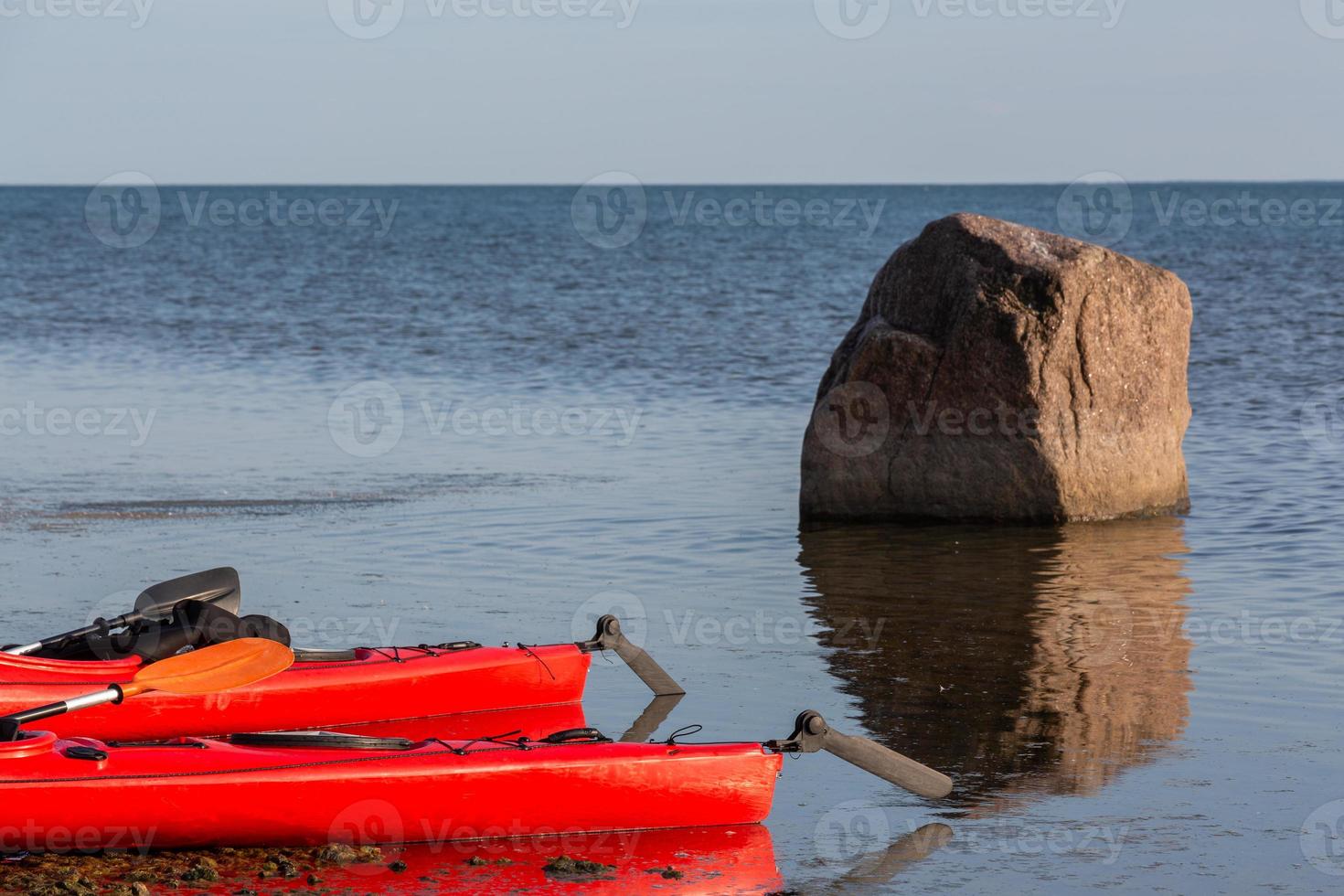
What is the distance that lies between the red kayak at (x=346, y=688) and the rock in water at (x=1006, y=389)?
4.47m

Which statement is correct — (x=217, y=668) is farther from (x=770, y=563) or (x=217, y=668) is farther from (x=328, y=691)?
(x=770, y=563)

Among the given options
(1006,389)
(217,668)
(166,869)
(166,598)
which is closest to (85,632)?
(166,598)

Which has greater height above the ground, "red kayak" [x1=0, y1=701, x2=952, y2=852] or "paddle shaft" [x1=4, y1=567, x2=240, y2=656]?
"paddle shaft" [x1=4, y1=567, x2=240, y2=656]

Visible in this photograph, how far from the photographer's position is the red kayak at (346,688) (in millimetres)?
6820

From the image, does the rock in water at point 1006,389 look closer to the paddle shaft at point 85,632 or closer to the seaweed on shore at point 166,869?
the paddle shaft at point 85,632

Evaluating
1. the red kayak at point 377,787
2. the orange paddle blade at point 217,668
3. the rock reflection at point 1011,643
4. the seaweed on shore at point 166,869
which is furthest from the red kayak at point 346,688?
the rock reflection at point 1011,643

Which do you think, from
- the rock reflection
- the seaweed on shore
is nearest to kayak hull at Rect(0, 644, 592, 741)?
the seaweed on shore

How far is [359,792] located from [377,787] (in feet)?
0.21

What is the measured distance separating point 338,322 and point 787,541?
699 inches

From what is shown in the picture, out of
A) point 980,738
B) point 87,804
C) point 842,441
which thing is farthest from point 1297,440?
point 87,804

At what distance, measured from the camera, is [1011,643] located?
8.67 m

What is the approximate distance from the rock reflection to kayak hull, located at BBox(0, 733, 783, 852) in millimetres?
1143

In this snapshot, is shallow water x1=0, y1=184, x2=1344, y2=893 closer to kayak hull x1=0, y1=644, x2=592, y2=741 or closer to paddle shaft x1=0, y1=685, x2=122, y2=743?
kayak hull x1=0, y1=644, x2=592, y2=741

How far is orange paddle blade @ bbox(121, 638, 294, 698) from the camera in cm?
693
